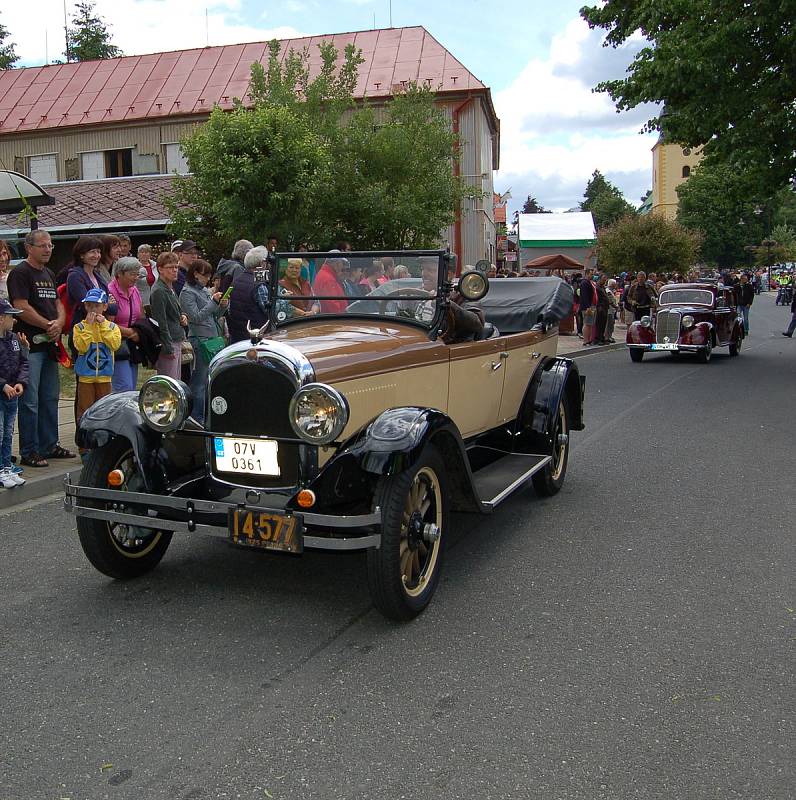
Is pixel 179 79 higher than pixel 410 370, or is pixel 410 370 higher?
pixel 179 79

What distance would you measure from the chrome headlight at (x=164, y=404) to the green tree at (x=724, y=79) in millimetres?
13487

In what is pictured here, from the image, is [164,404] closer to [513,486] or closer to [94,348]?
[513,486]

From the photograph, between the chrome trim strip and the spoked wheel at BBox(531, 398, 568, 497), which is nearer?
the chrome trim strip

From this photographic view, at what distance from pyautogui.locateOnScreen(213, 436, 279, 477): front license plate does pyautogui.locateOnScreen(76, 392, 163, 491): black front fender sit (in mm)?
360

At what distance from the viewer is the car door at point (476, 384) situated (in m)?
5.12

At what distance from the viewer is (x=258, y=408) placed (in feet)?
13.5

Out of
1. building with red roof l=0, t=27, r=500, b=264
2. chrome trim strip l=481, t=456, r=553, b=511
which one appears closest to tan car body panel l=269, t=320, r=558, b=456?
chrome trim strip l=481, t=456, r=553, b=511

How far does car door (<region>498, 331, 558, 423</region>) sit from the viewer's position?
589 cm

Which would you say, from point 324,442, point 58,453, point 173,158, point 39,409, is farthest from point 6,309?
point 173,158

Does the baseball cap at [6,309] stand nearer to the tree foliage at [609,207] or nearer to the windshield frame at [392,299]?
the windshield frame at [392,299]

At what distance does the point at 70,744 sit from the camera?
2877 millimetres

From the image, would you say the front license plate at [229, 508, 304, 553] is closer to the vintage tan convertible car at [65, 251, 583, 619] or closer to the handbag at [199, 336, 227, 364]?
the vintage tan convertible car at [65, 251, 583, 619]

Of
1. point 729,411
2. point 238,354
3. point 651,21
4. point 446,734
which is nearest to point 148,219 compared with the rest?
point 651,21

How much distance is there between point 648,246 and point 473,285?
31.4m
